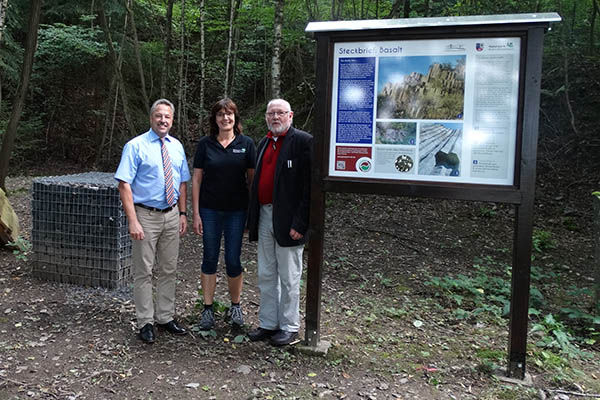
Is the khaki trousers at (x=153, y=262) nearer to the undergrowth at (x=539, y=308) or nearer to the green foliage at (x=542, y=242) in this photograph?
the undergrowth at (x=539, y=308)

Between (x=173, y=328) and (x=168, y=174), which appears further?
(x=173, y=328)

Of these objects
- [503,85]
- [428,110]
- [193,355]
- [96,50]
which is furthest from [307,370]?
[96,50]

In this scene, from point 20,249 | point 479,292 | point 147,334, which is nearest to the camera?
point 147,334

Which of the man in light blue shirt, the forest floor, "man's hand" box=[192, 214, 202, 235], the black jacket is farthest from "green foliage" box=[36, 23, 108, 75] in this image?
the black jacket

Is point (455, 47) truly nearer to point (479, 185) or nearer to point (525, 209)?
point (479, 185)

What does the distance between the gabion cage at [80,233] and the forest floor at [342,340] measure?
0.17 meters

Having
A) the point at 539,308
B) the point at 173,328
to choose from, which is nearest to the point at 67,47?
the point at 173,328

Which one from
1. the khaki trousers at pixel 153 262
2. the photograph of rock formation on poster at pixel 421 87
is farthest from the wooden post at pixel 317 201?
the khaki trousers at pixel 153 262

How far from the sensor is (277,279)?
4.01 m

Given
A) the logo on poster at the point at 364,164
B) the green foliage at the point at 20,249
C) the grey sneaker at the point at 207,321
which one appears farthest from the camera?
the green foliage at the point at 20,249

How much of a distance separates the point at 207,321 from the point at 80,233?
2.00 meters

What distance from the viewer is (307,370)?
359cm

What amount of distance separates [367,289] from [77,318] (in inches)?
128

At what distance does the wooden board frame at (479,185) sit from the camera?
10.4ft
